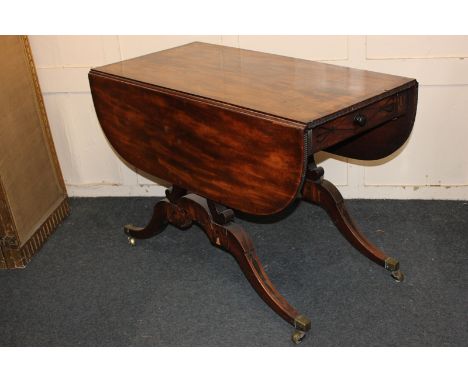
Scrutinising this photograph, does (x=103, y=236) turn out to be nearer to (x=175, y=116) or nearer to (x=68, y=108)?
(x=68, y=108)

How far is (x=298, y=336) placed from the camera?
6.61 ft

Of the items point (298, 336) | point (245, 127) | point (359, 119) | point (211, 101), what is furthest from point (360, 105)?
point (298, 336)

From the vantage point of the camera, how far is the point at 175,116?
78.7 inches

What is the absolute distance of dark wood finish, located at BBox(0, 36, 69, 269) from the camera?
247cm

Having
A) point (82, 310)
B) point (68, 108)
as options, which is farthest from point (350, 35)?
point (82, 310)

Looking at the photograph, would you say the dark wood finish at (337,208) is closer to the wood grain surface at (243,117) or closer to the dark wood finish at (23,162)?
the wood grain surface at (243,117)

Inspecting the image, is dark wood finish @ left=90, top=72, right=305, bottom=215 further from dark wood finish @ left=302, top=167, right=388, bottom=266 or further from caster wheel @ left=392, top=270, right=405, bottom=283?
caster wheel @ left=392, top=270, right=405, bottom=283

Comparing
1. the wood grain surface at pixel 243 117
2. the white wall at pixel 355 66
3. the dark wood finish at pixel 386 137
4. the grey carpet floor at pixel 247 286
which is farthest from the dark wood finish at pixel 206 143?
the white wall at pixel 355 66

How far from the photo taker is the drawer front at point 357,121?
175 cm

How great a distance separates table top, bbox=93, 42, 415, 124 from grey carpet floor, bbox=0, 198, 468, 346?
29.7 inches

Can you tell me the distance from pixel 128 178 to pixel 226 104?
1306 millimetres

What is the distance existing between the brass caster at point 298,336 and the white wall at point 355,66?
1.03 meters

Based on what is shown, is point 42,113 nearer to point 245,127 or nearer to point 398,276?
point 245,127

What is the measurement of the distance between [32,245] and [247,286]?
943 millimetres
